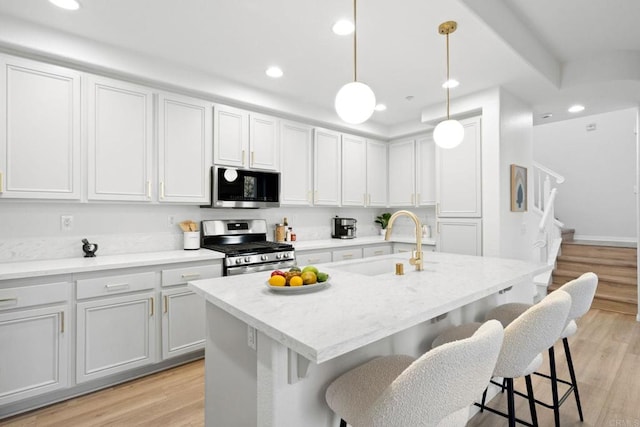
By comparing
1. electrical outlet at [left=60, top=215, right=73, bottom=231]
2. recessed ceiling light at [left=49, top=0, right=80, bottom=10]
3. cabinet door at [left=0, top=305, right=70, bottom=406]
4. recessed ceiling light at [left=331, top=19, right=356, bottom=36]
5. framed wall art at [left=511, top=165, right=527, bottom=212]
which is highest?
recessed ceiling light at [left=49, top=0, right=80, bottom=10]

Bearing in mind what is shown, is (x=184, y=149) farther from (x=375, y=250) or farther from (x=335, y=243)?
(x=375, y=250)

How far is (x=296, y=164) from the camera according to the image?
3.83m

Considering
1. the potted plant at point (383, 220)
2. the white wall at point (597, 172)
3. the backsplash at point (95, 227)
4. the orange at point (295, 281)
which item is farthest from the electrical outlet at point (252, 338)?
the white wall at point (597, 172)

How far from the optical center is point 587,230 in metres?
6.05

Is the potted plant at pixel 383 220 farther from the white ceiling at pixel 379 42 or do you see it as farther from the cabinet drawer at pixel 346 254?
the white ceiling at pixel 379 42

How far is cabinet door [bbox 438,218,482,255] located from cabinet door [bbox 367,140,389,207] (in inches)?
41.8

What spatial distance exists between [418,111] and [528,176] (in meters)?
1.52

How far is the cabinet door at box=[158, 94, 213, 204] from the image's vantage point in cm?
286

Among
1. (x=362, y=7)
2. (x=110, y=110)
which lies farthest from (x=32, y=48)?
(x=362, y=7)

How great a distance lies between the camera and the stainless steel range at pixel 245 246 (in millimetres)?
2918

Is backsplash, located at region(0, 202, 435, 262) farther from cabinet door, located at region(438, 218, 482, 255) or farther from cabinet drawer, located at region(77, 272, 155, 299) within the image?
cabinet door, located at region(438, 218, 482, 255)

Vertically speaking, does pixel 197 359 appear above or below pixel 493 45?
below

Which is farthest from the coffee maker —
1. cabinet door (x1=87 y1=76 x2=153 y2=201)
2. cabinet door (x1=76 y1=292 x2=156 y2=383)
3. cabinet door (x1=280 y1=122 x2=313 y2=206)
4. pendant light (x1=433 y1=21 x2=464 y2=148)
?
cabinet door (x1=76 y1=292 x2=156 y2=383)

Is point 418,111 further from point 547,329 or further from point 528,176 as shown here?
point 547,329
